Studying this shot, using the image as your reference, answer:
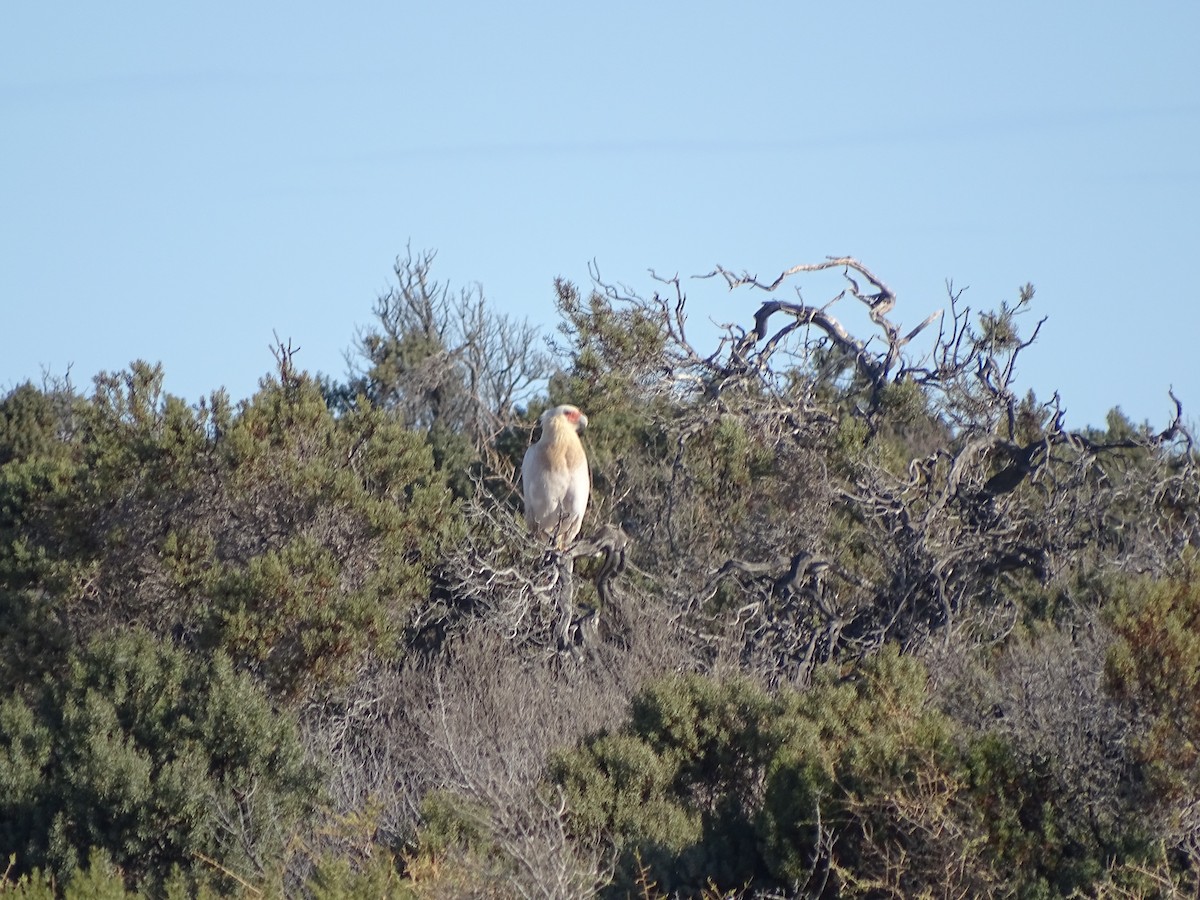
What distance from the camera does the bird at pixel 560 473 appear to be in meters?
12.7

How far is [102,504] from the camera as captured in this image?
12.3 metres

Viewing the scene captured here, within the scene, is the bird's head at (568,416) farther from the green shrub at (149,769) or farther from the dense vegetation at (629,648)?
the green shrub at (149,769)

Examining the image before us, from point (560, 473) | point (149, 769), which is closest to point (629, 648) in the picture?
point (560, 473)

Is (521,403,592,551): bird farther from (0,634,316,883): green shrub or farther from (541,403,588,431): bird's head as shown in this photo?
(0,634,316,883): green shrub

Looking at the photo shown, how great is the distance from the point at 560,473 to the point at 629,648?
1.66m

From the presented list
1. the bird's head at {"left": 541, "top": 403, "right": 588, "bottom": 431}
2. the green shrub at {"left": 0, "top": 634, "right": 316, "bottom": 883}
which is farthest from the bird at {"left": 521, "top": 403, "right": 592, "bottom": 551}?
the green shrub at {"left": 0, "top": 634, "right": 316, "bottom": 883}

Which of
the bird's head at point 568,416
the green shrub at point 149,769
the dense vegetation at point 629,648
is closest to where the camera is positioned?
the dense vegetation at point 629,648

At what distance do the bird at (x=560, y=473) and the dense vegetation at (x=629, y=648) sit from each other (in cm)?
25

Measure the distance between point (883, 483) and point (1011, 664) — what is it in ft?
4.72

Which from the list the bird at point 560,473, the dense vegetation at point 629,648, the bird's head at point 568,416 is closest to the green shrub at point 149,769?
the dense vegetation at point 629,648

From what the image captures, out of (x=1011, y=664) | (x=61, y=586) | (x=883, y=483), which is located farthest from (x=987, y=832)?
(x=61, y=586)

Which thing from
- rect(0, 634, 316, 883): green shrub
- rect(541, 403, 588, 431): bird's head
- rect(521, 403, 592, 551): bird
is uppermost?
rect(541, 403, 588, 431): bird's head

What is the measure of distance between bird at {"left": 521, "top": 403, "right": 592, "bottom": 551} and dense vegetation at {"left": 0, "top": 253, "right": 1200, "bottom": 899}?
248mm

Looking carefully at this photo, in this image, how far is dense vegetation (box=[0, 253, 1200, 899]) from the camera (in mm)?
7355
